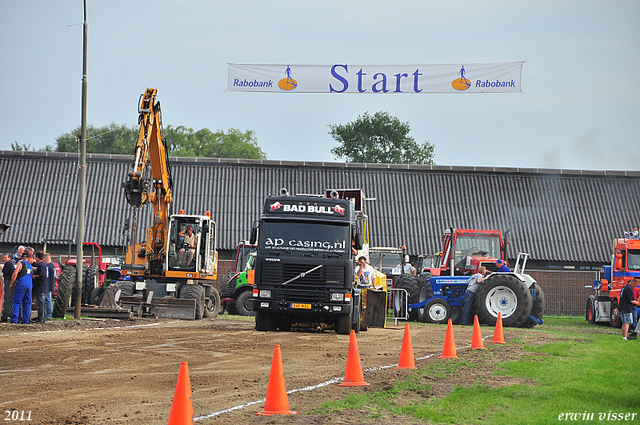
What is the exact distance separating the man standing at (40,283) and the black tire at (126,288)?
4.20 metres

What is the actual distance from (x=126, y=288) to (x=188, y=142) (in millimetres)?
62124

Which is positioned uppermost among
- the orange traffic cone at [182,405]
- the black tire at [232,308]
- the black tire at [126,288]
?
the black tire at [126,288]

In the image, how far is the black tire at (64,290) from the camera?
68.7 feet

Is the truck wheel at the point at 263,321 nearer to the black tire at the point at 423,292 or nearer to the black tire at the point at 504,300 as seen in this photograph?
the black tire at the point at 504,300

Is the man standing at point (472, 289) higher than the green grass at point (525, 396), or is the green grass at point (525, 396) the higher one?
the man standing at point (472, 289)

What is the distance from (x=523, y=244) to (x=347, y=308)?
23331 mm

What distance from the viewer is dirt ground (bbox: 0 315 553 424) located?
821 cm

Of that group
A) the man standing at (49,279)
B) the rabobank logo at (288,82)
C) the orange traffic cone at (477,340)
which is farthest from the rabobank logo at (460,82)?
the man standing at (49,279)

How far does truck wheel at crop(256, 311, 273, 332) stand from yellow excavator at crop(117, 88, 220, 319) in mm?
5168

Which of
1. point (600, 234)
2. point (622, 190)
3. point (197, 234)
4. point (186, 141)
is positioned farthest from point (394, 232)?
point (186, 141)

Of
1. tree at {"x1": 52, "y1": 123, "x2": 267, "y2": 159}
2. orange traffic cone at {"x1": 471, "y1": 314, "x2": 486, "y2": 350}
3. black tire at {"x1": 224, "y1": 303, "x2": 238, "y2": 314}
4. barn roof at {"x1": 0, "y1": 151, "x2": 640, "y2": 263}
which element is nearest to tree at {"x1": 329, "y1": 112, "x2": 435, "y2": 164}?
tree at {"x1": 52, "y1": 123, "x2": 267, "y2": 159}

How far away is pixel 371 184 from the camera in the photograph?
42500 millimetres

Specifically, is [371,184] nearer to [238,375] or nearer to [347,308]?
[347,308]

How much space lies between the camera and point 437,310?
995 inches
